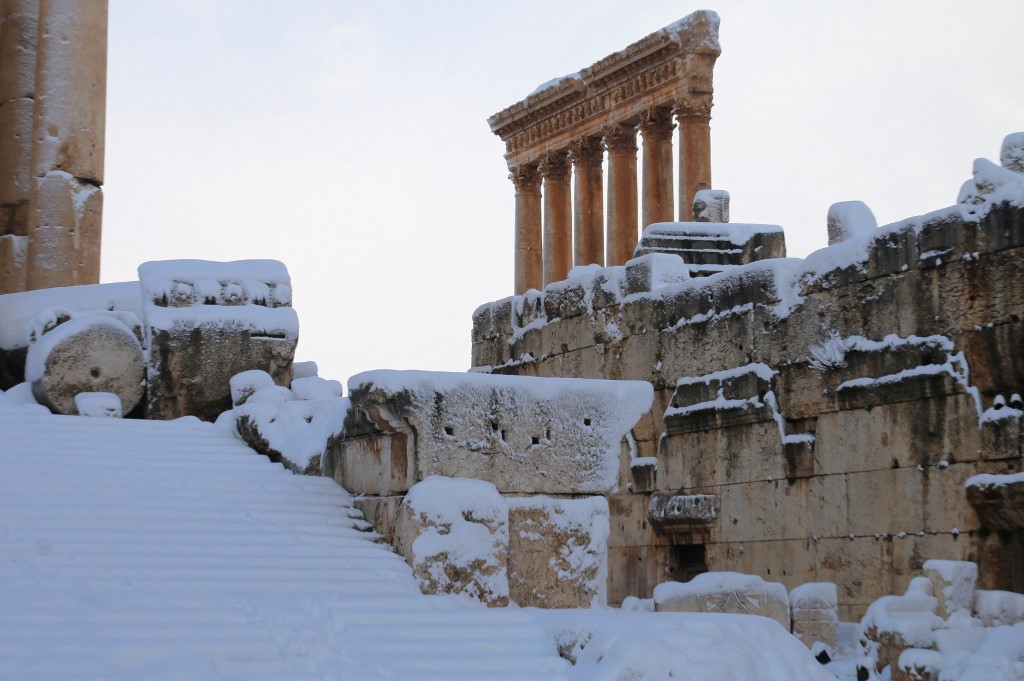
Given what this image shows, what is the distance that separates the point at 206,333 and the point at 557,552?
4.62 meters

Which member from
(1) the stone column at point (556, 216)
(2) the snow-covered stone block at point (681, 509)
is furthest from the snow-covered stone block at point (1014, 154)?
(1) the stone column at point (556, 216)

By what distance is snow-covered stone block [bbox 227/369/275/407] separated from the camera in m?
11.1

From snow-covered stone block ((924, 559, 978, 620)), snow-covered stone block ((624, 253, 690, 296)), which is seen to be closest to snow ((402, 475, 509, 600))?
snow-covered stone block ((924, 559, 978, 620))

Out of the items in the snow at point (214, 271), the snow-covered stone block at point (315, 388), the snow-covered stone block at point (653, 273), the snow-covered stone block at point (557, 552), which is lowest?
the snow-covered stone block at point (557, 552)

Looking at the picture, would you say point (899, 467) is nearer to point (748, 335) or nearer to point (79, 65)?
point (748, 335)

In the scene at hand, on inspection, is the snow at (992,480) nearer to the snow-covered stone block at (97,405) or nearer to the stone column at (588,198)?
the snow-covered stone block at (97,405)

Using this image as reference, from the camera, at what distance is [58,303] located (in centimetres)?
1232

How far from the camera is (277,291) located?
11859 millimetres

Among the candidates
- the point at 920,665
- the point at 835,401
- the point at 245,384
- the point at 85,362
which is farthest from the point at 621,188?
the point at 920,665

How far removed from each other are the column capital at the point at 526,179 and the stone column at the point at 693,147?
18.1ft

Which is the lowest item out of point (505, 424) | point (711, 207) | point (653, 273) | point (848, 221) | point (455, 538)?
point (455, 538)

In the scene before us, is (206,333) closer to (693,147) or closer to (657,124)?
(693,147)

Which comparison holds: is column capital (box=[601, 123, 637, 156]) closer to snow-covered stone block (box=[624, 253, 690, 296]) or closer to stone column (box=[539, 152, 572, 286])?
stone column (box=[539, 152, 572, 286])

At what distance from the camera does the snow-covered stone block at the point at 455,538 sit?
7164 mm
